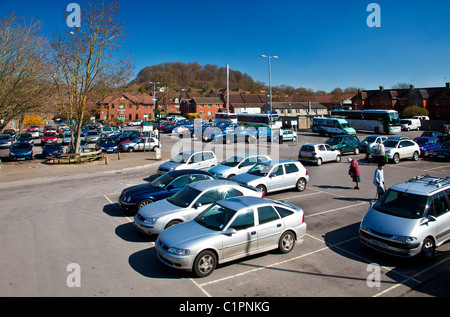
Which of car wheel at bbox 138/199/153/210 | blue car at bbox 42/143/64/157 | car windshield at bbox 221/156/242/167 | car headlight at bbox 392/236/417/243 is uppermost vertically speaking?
blue car at bbox 42/143/64/157

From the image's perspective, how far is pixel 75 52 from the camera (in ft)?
79.2

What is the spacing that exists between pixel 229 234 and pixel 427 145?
24.2 meters

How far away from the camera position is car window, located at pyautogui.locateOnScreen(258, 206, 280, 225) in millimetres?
7789

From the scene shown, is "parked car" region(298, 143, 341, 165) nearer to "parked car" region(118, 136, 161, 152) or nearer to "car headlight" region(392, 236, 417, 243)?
"parked car" region(118, 136, 161, 152)

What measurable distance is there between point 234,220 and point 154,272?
2.10 m

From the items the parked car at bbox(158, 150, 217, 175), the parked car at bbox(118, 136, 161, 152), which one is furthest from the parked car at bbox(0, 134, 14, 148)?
the parked car at bbox(158, 150, 217, 175)

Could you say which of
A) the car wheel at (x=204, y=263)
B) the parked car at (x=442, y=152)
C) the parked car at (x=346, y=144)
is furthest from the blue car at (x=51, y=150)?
the parked car at (x=442, y=152)

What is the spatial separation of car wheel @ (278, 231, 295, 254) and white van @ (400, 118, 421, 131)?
4759 centimetres

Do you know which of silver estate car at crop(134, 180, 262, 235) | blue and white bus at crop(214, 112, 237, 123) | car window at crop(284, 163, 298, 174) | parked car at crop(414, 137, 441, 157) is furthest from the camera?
blue and white bus at crop(214, 112, 237, 123)

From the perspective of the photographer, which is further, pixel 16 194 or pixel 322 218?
pixel 16 194
